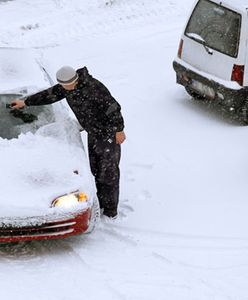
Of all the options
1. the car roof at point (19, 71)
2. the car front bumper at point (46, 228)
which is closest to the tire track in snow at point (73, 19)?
the car roof at point (19, 71)

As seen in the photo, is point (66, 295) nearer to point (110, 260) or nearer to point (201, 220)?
point (110, 260)

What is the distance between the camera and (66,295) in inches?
214

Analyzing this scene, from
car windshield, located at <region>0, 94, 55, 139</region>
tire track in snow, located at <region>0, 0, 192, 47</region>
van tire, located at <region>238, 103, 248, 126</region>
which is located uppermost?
car windshield, located at <region>0, 94, 55, 139</region>

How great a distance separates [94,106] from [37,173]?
0.88 meters

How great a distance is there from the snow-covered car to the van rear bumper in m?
2.83

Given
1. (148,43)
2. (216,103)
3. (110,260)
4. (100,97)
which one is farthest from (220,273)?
(148,43)

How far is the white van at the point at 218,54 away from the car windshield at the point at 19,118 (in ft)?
10.2

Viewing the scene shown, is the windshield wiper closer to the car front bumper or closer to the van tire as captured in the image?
the van tire

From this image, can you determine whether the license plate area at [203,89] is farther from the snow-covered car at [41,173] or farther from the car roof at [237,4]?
the snow-covered car at [41,173]

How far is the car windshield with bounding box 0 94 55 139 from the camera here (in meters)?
6.83

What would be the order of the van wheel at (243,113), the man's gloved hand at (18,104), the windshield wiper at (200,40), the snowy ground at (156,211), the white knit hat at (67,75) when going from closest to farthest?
the snowy ground at (156,211) < the white knit hat at (67,75) < the man's gloved hand at (18,104) < the van wheel at (243,113) < the windshield wiper at (200,40)

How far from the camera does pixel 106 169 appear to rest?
6.76 metres

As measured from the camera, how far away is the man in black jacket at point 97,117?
651 cm

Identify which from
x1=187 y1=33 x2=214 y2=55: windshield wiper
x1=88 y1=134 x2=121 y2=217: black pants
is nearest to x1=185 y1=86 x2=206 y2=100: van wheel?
x1=187 y1=33 x2=214 y2=55: windshield wiper
